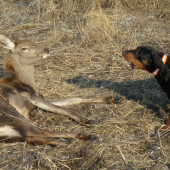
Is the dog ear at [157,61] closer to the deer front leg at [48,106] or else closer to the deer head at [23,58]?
the deer front leg at [48,106]

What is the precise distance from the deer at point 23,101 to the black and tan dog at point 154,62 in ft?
3.61

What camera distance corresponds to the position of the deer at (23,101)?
4324 mm

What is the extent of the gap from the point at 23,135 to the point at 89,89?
7.92 ft

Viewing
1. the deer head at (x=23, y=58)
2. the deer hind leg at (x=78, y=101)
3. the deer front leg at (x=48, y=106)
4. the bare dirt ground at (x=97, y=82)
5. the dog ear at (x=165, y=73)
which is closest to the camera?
the bare dirt ground at (x=97, y=82)

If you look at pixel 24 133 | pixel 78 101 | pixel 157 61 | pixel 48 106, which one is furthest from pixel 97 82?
pixel 24 133

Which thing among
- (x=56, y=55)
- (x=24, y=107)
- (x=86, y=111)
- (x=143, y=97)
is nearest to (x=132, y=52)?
(x=143, y=97)

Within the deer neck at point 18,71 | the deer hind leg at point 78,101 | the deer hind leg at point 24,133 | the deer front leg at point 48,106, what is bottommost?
the deer hind leg at point 78,101

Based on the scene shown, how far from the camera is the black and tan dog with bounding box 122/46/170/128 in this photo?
469 cm

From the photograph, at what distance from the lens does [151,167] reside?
11.9ft

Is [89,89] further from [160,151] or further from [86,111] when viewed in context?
[160,151]

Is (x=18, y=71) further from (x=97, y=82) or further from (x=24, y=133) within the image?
(x=97, y=82)

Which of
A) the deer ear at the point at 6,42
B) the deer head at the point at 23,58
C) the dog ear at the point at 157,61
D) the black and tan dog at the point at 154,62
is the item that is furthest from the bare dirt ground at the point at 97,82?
the deer ear at the point at 6,42

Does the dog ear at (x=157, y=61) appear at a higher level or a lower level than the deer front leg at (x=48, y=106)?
higher

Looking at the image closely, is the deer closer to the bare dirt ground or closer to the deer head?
the deer head
